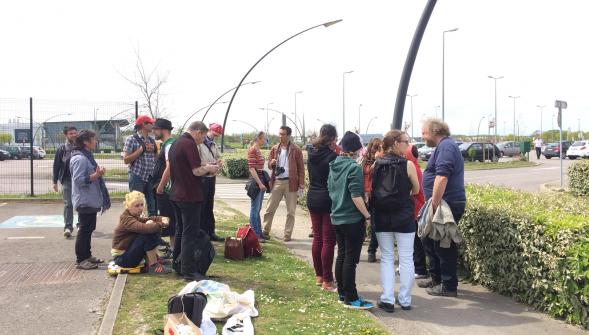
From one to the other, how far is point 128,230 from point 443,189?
3.58 metres

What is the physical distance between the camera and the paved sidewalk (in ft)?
15.7

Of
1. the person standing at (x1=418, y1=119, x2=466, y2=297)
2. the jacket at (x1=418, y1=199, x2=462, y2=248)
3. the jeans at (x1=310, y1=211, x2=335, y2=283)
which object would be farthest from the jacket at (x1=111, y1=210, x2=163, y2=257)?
the person standing at (x1=418, y1=119, x2=466, y2=297)

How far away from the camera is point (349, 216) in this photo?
5.28 m

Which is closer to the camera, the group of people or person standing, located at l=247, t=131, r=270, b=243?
the group of people

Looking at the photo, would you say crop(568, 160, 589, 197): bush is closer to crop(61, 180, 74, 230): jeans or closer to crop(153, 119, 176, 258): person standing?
crop(153, 119, 176, 258): person standing

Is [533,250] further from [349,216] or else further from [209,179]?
[209,179]

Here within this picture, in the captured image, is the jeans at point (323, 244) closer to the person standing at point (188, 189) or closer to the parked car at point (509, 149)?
the person standing at point (188, 189)

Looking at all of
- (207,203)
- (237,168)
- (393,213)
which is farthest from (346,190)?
(237,168)

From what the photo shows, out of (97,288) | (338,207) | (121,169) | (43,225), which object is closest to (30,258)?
(97,288)

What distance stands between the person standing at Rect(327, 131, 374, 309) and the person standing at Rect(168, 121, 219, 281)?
148 centimetres

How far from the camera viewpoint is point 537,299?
17.4 feet

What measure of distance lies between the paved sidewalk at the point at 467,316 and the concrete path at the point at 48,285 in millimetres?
2785

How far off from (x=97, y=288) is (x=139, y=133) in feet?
9.05

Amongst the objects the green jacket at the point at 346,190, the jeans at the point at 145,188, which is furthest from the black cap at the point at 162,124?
the green jacket at the point at 346,190
